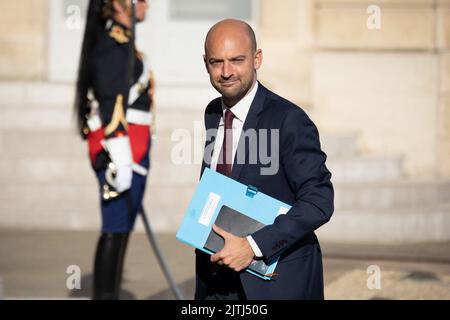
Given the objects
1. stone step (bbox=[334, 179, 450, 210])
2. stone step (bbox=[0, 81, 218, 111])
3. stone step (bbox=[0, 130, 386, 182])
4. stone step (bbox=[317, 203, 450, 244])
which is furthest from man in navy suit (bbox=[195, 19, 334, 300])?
stone step (bbox=[0, 81, 218, 111])

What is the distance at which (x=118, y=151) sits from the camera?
18.0 feet

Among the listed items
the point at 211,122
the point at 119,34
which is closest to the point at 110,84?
the point at 119,34

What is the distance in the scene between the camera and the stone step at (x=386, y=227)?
9.20m

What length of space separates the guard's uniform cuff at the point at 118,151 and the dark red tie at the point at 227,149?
2.16 m

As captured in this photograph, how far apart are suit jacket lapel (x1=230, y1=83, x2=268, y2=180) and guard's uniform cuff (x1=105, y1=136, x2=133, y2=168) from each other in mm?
2212

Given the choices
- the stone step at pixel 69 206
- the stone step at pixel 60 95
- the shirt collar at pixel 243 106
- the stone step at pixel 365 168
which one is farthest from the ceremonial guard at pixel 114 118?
the stone step at pixel 60 95

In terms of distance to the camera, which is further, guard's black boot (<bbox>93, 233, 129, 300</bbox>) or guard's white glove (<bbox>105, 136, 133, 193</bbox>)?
guard's black boot (<bbox>93, 233, 129, 300</bbox>)

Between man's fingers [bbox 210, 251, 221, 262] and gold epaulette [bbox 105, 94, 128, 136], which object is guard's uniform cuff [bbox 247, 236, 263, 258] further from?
gold epaulette [bbox 105, 94, 128, 136]

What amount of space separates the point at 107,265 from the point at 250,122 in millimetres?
2481

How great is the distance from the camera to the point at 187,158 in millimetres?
10703

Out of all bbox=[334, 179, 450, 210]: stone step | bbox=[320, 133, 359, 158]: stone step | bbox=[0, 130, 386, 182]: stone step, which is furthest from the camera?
bbox=[320, 133, 359, 158]: stone step

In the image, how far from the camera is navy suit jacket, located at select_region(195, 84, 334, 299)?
3182 millimetres

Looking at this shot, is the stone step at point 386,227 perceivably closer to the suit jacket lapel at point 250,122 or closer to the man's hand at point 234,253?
the suit jacket lapel at point 250,122

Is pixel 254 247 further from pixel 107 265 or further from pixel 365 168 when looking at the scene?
pixel 365 168
